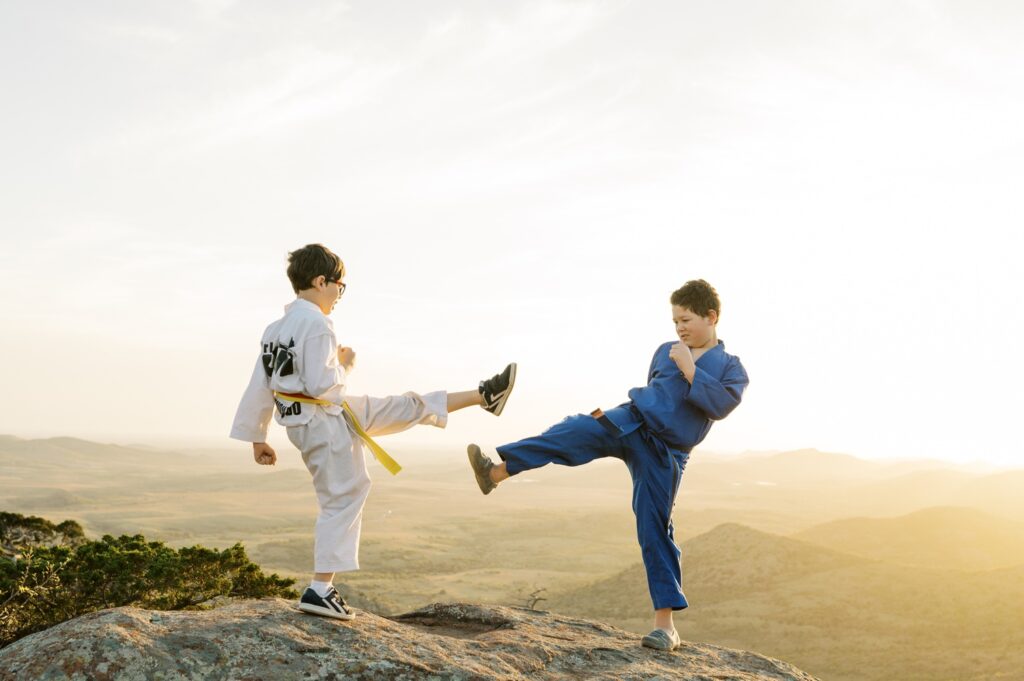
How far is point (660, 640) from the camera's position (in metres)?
4.67

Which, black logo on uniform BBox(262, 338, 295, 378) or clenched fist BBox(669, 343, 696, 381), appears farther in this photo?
clenched fist BBox(669, 343, 696, 381)

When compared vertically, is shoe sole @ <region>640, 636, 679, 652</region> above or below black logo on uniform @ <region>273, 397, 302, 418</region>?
below

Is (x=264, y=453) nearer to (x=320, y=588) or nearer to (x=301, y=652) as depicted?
(x=320, y=588)

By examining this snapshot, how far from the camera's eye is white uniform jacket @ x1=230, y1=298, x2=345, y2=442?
159 inches

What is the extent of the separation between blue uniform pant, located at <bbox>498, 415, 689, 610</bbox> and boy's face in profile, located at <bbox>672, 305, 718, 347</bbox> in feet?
1.98

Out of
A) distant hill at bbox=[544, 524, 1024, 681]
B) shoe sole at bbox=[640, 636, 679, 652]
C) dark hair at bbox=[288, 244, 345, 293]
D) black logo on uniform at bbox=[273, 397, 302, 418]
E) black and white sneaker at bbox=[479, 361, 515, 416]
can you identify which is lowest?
distant hill at bbox=[544, 524, 1024, 681]

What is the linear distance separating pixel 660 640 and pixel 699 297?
1.97m

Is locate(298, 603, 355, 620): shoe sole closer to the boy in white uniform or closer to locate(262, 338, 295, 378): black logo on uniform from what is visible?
the boy in white uniform

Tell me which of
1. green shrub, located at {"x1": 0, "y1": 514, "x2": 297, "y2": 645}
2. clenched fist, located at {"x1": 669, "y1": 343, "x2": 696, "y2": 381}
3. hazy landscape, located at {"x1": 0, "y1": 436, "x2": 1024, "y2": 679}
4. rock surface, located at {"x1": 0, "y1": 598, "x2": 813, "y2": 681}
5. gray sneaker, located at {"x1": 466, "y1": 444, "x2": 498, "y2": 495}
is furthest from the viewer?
hazy landscape, located at {"x1": 0, "y1": 436, "x2": 1024, "y2": 679}

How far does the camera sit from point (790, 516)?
158 ft

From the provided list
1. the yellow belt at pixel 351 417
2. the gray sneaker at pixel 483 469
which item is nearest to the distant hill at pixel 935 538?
the gray sneaker at pixel 483 469

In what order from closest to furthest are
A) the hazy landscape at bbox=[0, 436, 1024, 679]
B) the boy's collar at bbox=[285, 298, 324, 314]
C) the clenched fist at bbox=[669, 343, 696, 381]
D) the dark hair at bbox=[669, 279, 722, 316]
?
the boy's collar at bbox=[285, 298, 324, 314] → the clenched fist at bbox=[669, 343, 696, 381] → the dark hair at bbox=[669, 279, 722, 316] → the hazy landscape at bbox=[0, 436, 1024, 679]

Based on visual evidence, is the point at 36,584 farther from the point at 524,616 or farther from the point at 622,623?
the point at 622,623

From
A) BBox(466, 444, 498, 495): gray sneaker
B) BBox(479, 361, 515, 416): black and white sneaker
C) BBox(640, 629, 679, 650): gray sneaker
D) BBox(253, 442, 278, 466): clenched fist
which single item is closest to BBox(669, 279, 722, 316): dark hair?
BBox(479, 361, 515, 416): black and white sneaker
